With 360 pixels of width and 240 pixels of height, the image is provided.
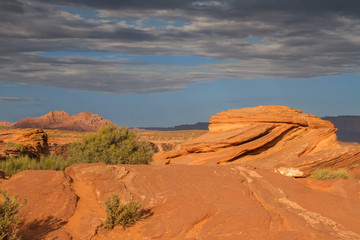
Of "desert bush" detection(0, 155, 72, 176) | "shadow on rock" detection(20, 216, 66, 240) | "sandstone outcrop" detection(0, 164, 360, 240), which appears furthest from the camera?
"desert bush" detection(0, 155, 72, 176)

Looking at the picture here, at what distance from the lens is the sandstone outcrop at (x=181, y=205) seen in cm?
825

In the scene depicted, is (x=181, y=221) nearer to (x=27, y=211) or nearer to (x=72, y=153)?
(x=27, y=211)

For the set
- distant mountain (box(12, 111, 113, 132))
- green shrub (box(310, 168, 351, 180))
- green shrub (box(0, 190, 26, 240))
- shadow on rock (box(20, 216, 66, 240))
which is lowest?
distant mountain (box(12, 111, 113, 132))

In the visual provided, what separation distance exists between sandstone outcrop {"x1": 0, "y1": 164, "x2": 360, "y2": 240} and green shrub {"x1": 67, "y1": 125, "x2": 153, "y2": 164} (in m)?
4.99

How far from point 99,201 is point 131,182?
4.06 ft

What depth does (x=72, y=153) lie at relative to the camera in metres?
17.1

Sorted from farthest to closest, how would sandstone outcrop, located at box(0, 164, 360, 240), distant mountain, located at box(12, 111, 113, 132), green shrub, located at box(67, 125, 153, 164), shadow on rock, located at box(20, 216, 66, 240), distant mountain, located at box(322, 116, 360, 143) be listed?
distant mountain, located at box(322, 116, 360, 143), distant mountain, located at box(12, 111, 113, 132), green shrub, located at box(67, 125, 153, 164), sandstone outcrop, located at box(0, 164, 360, 240), shadow on rock, located at box(20, 216, 66, 240)

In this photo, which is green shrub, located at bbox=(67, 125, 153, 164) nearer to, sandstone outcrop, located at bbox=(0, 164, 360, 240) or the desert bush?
the desert bush

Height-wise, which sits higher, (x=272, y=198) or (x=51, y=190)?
(x=51, y=190)

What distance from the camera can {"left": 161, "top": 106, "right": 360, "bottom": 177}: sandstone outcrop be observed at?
17.8 meters

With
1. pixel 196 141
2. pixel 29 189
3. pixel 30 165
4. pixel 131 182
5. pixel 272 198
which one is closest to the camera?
pixel 29 189

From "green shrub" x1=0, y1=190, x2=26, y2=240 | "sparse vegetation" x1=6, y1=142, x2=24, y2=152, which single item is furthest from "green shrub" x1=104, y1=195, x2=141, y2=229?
"sparse vegetation" x1=6, y1=142, x2=24, y2=152

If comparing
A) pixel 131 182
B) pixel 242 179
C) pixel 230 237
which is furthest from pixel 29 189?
pixel 242 179

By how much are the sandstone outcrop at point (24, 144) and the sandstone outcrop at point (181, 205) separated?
6.24 meters
